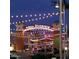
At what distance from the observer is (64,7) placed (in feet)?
11.1

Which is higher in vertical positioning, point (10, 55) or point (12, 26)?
point (12, 26)

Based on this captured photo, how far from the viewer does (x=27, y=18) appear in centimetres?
346
